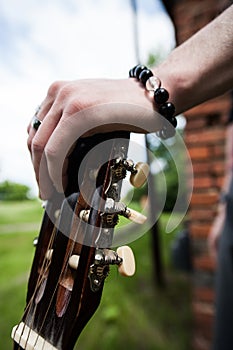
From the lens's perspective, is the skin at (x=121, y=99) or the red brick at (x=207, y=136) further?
the red brick at (x=207, y=136)

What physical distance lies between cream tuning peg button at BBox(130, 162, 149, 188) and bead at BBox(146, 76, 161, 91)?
3.4 inches

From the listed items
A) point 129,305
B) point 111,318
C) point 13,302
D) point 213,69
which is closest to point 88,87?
point 213,69

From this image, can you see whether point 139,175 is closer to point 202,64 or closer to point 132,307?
point 202,64

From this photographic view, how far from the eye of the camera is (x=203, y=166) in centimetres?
186

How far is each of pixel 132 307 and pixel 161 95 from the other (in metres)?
2.07

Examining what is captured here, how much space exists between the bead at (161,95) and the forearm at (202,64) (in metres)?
0.03

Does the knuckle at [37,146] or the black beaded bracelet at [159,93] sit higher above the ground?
the black beaded bracelet at [159,93]

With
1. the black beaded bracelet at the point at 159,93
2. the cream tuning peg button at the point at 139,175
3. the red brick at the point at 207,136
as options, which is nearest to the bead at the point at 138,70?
the black beaded bracelet at the point at 159,93

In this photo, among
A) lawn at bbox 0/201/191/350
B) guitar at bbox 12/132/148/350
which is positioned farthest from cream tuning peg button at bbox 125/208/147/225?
lawn at bbox 0/201/191/350

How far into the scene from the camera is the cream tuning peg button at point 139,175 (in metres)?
0.45

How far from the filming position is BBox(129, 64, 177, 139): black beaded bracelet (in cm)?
46

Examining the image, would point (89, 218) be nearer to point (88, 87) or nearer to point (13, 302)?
point (88, 87)

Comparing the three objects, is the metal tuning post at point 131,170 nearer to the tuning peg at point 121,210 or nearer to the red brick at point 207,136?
the tuning peg at point 121,210

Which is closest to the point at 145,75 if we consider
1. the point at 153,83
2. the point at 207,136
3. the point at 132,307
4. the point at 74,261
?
the point at 153,83
